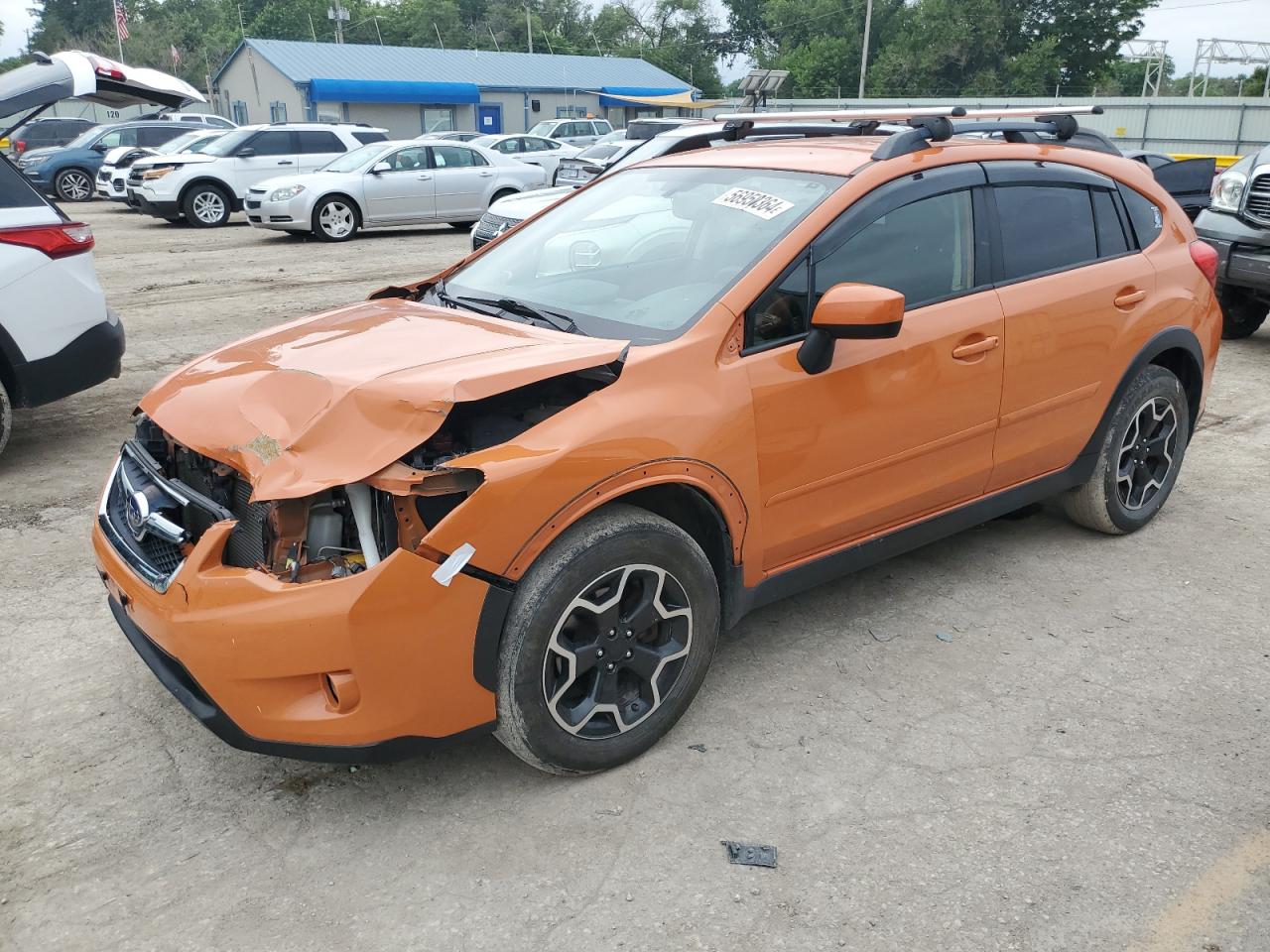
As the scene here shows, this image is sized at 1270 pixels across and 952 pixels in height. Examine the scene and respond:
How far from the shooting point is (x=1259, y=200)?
26.2 feet

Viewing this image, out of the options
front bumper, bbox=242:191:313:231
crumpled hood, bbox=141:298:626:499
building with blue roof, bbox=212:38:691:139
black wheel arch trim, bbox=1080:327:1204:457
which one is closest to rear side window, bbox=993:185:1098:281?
black wheel arch trim, bbox=1080:327:1204:457

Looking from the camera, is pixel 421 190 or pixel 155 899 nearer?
pixel 155 899

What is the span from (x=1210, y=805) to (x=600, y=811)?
66.8 inches

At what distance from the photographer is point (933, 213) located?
12.2ft

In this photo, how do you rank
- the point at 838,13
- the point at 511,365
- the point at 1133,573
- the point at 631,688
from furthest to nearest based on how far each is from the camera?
the point at 838,13, the point at 1133,573, the point at 631,688, the point at 511,365

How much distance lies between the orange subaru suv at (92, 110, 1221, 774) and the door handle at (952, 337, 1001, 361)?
14 mm

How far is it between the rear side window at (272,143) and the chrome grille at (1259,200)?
607 inches

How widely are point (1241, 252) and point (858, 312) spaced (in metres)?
6.34

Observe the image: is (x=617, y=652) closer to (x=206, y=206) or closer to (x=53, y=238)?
(x=53, y=238)

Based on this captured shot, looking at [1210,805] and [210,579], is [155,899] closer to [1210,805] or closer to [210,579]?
[210,579]

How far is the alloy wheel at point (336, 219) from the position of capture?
622 inches

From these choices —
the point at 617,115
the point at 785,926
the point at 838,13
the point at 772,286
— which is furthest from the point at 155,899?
the point at 838,13

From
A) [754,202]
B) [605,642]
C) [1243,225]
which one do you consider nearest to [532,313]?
[754,202]

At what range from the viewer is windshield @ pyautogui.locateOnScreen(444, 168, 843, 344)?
10.9ft
